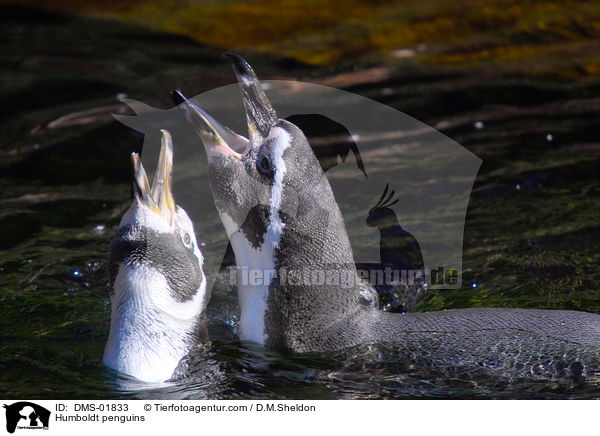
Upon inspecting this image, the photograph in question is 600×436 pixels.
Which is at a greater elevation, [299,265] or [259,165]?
[259,165]

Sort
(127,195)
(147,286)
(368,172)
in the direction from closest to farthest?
1. (147,286)
2. (127,195)
3. (368,172)

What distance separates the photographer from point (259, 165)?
14.8 ft

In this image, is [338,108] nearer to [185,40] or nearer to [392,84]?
[392,84]

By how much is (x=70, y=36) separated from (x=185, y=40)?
50.4 inches

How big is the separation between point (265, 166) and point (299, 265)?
21.2 inches

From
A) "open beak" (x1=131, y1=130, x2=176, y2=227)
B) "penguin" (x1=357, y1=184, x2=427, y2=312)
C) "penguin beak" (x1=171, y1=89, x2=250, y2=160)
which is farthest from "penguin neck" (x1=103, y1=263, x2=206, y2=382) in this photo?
"penguin" (x1=357, y1=184, x2=427, y2=312)

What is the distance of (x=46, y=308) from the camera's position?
5250 mm

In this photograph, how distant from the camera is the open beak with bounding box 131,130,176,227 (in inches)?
168

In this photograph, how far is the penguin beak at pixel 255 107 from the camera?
4523 mm

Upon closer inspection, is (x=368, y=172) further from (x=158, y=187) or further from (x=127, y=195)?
(x=158, y=187)
